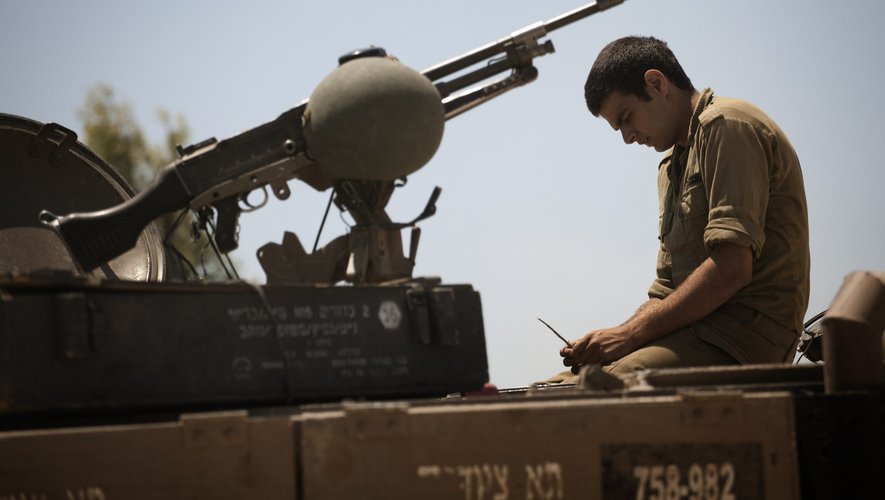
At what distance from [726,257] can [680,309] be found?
0.93 feet

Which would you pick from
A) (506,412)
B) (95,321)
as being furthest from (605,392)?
(95,321)

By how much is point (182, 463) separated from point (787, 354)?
2.84 metres

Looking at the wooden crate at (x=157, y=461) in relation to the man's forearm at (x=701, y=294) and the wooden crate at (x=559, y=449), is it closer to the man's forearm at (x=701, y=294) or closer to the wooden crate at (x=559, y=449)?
the wooden crate at (x=559, y=449)

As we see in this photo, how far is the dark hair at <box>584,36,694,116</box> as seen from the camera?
5.02 m

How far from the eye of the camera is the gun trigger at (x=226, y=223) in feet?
14.4

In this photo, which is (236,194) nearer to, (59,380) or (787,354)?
(59,380)

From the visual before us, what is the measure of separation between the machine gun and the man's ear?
1168 mm

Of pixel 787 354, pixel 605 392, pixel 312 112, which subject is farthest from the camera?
pixel 787 354

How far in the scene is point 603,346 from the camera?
475 centimetres

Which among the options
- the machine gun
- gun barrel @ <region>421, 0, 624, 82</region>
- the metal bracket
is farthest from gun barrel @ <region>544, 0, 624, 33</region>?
the metal bracket

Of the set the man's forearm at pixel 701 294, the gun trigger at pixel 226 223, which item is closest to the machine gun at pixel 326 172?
the gun trigger at pixel 226 223

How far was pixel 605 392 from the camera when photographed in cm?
313

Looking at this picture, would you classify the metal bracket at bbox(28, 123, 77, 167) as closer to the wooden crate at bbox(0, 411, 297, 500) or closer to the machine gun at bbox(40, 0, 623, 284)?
the machine gun at bbox(40, 0, 623, 284)

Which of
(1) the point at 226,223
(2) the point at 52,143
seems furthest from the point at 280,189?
(2) the point at 52,143
